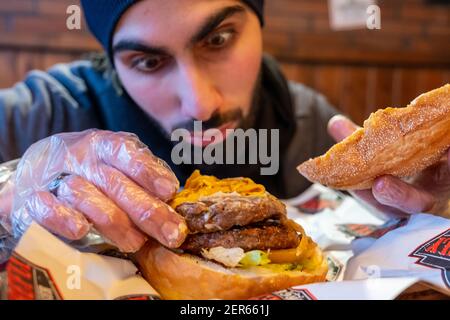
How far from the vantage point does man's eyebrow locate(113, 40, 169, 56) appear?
48.0 inches

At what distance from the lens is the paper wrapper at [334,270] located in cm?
77

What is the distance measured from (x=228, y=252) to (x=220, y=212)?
8 centimetres

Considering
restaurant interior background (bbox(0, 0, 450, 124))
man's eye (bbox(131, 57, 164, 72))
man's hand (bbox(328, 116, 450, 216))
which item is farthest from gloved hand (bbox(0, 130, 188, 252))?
restaurant interior background (bbox(0, 0, 450, 124))

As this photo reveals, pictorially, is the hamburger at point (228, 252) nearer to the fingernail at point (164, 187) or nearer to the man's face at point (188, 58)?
the fingernail at point (164, 187)

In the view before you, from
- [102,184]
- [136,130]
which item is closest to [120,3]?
[136,130]

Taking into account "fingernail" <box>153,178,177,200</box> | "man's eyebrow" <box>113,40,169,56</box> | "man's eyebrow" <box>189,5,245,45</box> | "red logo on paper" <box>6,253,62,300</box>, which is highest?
"man's eyebrow" <box>189,5,245,45</box>

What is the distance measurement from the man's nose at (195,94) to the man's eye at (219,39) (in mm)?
96

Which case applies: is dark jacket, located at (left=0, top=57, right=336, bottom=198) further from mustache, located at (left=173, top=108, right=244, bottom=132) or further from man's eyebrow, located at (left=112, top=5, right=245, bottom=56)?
man's eyebrow, located at (left=112, top=5, right=245, bottom=56)

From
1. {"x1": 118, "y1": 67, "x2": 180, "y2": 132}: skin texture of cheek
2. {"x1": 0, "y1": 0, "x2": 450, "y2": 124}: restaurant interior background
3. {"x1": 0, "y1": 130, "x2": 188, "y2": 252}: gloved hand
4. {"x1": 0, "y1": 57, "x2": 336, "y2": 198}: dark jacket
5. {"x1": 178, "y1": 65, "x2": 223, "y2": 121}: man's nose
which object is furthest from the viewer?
{"x1": 0, "y1": 0, "x2": 450, "y2": 124}: restaurant interior background

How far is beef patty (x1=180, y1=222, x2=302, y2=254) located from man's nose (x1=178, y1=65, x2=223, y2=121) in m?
0.39

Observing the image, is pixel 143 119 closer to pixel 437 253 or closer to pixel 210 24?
pixel 210 24

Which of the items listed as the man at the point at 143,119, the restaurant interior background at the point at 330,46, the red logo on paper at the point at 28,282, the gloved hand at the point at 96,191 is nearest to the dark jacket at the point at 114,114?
the man at the point at 143,119

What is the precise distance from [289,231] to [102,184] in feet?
1.22

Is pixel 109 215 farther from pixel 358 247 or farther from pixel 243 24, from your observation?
pixel 243 24
